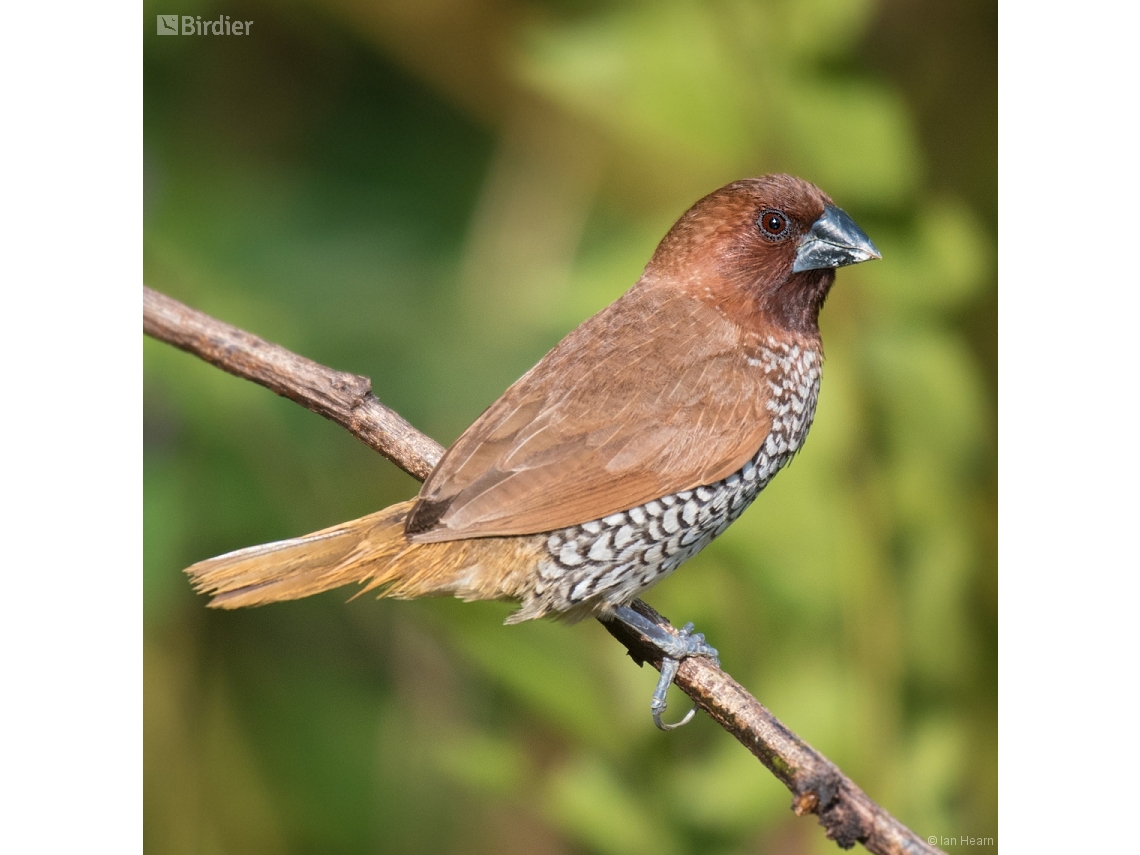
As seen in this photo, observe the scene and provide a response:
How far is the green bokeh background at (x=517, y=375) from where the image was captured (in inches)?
110

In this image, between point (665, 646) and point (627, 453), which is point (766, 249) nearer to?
point (627, 453)

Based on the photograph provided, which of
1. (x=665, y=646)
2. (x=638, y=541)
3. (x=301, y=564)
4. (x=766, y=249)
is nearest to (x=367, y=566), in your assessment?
(x=301, y=564)

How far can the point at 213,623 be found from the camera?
290 centimetres

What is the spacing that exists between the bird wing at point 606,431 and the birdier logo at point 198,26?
1.12 m

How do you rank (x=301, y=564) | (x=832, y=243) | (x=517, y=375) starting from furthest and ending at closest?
(x=517, y=375)
(x=832, y=243)
(x=301, y=564)

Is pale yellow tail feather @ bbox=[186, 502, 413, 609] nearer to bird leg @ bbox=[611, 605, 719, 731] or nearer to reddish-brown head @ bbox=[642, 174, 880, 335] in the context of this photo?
bird leg @ bbox=[611, 605, 719, 731]

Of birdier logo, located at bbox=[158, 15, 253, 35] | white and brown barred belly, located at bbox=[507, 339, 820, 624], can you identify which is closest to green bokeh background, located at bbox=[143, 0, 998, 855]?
birdier logo, located at bbox=[158, 15, 253, 35]

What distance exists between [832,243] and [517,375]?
88 centimetres

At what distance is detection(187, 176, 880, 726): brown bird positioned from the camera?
2.43m

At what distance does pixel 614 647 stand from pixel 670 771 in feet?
1.02

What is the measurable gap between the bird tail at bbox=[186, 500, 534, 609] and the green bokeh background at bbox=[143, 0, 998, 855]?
0.34m

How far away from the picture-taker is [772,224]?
2.74 metres

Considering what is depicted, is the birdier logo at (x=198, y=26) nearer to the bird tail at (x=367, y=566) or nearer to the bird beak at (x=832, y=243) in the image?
the bird tail at (x=367, y=566)

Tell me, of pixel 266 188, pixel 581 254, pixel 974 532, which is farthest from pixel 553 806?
pixel 266 188
